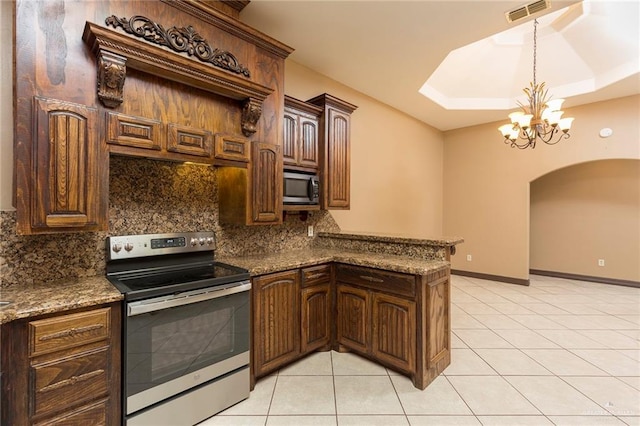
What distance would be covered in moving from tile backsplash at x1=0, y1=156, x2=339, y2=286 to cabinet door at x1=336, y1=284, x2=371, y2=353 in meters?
0.87

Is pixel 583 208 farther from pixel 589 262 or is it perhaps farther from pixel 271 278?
pixel 271 278

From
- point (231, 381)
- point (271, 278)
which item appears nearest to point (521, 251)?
point (271, 278)

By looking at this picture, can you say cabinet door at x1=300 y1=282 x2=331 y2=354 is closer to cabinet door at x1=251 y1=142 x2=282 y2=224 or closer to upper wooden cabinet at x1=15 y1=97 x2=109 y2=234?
cabinet door at x1=251 y1=142 x2=282 y2=224

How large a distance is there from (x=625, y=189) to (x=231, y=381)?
704 centimetres

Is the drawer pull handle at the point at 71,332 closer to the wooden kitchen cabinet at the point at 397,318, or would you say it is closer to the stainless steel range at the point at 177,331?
the stainless steel range at the point at 177,331

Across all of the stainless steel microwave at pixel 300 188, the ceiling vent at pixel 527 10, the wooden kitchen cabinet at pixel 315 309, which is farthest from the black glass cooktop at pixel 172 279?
the ceiling vent at pixel 527 10

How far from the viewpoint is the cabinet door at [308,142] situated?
2.94m

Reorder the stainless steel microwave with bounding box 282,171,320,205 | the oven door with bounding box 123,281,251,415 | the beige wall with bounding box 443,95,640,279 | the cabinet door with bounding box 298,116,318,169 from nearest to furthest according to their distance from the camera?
the oven door with bounding box 123,281,251,415, the stainless steel microwave with bounding box 282,171,320,205, the cabinet door with bounding box 298,116,318,169, the beige wall with bounding box 443,95,640,279

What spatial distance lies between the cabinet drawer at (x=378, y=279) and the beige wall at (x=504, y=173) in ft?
13.9

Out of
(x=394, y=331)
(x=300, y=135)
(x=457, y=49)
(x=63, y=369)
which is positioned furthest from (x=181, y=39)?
(x=457, y=49)

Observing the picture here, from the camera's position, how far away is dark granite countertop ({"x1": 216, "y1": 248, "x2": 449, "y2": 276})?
2250mm

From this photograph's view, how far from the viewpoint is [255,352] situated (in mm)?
2211

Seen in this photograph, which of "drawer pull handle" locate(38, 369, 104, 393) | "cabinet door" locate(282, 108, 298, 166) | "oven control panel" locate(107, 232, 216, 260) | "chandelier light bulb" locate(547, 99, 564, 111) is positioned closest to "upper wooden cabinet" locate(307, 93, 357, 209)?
"cabinet door" locate(282, 108, 298, 166)

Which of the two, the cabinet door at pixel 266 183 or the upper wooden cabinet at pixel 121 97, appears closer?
the upper wooden cabinet at pixel 121 97
